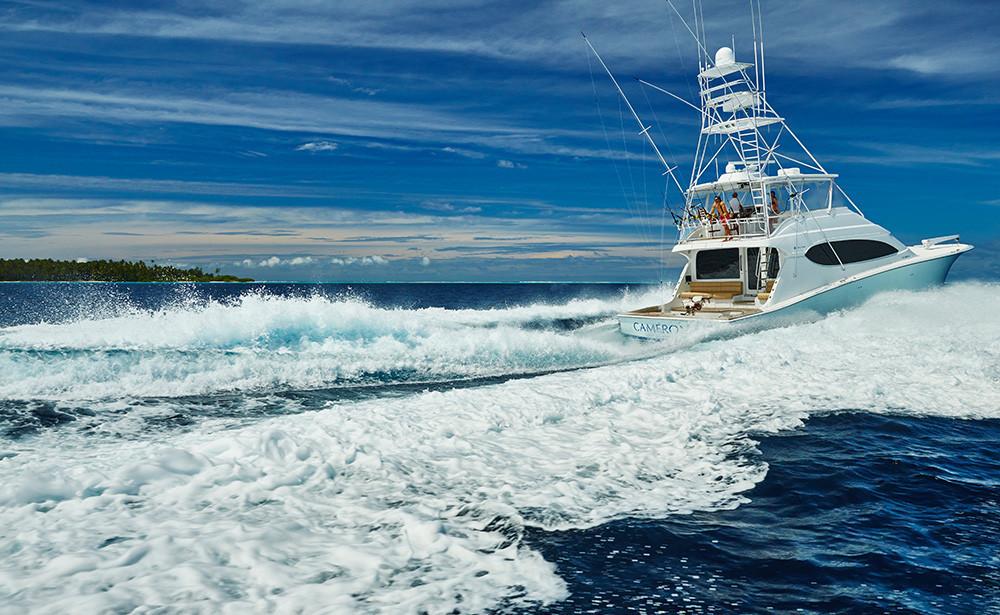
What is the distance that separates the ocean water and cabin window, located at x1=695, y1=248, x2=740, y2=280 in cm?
925

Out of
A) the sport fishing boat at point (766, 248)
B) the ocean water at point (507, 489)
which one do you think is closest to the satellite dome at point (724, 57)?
the sport fishing boat at point (766, 248)

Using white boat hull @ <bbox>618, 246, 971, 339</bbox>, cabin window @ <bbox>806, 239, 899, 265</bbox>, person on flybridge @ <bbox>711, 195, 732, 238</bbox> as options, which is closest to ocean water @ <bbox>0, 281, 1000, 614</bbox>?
white boat hull @ <bbox>618, 246, 971, 339</bbox>

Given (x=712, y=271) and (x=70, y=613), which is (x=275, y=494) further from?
(x=712, y=271)

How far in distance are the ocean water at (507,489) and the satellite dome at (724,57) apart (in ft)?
43.0

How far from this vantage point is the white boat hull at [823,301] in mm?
17609

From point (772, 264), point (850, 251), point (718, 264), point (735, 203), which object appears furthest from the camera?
point (735, 203)

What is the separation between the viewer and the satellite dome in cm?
2164

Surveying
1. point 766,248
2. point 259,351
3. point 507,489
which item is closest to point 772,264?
point 766,248

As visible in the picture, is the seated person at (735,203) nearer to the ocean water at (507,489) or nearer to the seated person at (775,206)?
the seated person at (775,206)

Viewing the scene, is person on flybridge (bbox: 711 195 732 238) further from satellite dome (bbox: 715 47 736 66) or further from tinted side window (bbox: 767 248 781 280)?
satellite dome (bbox: 715 47 736 66)

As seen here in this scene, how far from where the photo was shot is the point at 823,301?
61.7 ft

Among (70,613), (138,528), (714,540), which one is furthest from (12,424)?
(714,540)

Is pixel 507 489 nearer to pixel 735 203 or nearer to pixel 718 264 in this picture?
pixel 718 264

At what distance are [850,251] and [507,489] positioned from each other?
1918 centimetres
